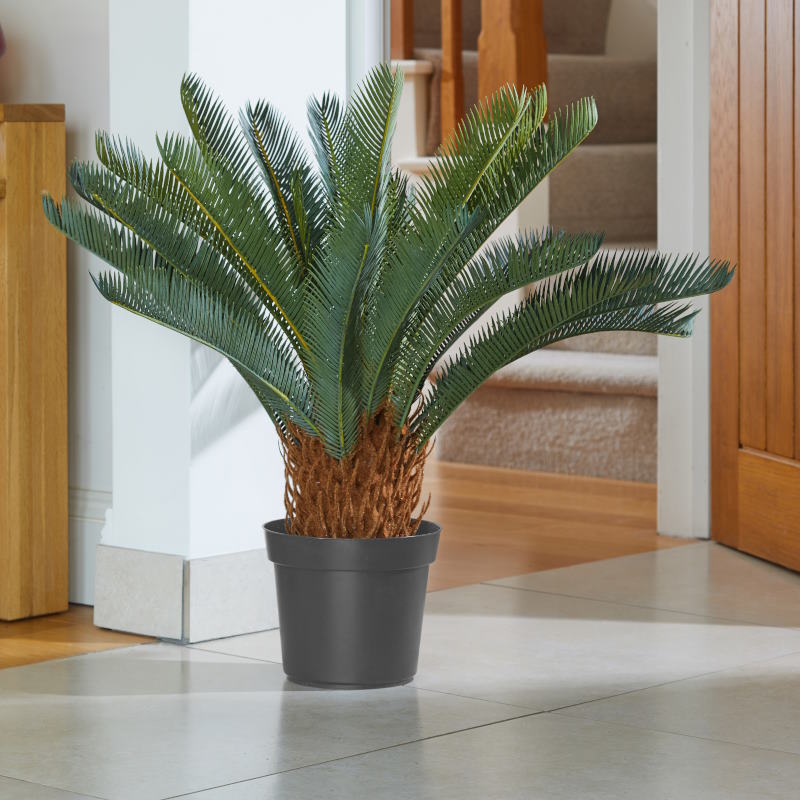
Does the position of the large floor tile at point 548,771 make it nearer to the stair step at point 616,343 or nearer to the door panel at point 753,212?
the door panel at point 753,212

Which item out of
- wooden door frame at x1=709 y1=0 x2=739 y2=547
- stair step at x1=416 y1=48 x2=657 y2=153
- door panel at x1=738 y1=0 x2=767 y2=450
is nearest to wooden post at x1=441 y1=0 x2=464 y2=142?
stair step at x1=416 y1=48 x2=657 y2=153

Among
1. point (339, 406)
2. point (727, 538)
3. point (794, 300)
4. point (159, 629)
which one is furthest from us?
point (727, 538)

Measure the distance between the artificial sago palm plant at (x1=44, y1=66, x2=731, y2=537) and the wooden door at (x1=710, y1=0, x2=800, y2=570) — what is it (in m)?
1.00

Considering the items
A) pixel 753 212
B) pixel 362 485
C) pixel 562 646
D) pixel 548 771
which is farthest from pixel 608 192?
pixel 548 771

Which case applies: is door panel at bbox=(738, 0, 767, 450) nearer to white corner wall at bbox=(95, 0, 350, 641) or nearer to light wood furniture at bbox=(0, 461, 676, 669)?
light wood furniture at bbox=(0, 461, 676, 669)

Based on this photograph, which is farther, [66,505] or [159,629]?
[66,505]

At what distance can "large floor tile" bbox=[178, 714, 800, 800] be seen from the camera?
1815mm

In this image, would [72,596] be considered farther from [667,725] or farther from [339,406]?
[667,725]

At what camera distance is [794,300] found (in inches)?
124

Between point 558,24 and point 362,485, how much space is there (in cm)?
431

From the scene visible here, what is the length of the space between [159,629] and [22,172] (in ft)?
2.67

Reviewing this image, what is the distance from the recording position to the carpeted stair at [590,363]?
4355mm

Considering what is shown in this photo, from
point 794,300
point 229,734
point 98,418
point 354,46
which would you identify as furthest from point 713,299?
point 229,734

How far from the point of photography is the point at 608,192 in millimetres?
5156
